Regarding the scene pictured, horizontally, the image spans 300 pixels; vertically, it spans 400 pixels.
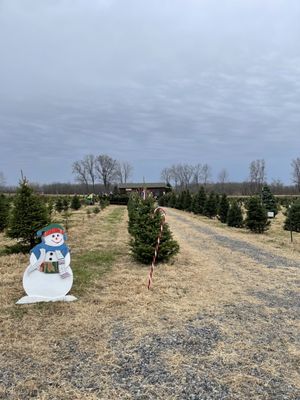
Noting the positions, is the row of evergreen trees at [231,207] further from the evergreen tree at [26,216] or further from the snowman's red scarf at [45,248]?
the snowman's red scarf at [45,248]

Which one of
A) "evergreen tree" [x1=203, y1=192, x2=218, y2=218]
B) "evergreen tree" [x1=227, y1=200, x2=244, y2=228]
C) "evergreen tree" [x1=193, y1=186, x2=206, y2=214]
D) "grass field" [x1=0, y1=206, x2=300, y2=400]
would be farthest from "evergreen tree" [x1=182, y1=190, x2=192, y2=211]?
"grass field" [x1=0, y1=206, x2=300, y2=400]

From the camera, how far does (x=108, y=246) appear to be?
12031 mm

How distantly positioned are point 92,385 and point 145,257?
5748 mm

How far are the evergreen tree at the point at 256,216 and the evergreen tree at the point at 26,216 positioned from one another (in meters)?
11.2

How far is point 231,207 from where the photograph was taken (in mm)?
22453

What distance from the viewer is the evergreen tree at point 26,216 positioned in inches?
380

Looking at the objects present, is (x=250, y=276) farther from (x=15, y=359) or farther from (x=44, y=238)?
(x=15, y=359)

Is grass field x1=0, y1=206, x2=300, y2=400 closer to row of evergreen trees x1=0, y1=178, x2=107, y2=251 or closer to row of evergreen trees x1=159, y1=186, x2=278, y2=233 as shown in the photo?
row of evergreen trees x1=0, y1=178, x2=107, y2=251

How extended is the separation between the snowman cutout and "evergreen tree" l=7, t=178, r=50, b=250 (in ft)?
13.0

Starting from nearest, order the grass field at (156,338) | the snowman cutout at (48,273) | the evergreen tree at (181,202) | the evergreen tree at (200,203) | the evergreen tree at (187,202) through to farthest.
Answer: the grass field at (156,338) → the snowman cutout at (48,273) → the evergreen tree at (200,203) → the evergreen tree at (187,202) → the evergreen tree at (181,202)

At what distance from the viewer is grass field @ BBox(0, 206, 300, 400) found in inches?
134

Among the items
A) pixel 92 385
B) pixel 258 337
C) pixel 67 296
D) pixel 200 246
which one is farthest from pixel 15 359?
pixel 200 246

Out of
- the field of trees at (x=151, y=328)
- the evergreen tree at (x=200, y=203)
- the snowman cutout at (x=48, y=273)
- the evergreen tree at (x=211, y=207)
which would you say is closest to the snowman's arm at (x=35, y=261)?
the snowman cutout at (x=48, y=273)

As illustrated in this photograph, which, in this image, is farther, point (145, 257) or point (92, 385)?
point (145, 257)
